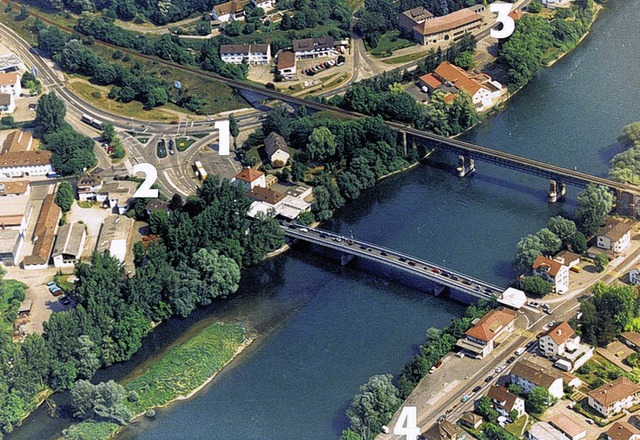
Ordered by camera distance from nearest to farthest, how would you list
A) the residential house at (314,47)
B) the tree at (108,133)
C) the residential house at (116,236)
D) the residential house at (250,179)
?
the residential house at (116,236) → the residential house at (250,179) → the tree at (108,133) → the residential house at (314,47)

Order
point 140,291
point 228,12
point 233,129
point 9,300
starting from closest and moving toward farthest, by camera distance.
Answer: point 140,291
point 9,300
point 233,129
point 228,12

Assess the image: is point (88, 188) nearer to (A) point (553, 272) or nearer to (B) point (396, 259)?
(B) point (396, 259)

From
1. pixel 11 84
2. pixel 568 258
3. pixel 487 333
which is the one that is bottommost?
pixel 11 84

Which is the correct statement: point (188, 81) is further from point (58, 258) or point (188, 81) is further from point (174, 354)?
point (174, 354)

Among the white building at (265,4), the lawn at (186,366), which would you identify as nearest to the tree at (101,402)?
the lawn at (186,366)

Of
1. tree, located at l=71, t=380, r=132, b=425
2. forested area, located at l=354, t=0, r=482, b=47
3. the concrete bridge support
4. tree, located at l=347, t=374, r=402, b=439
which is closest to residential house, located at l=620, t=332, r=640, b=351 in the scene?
tree, located at l=347, t=374, r=402, b=439

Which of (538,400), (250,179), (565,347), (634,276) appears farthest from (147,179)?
(538,400)

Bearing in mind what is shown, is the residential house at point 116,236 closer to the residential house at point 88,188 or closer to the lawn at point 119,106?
the residential house at point 88,188

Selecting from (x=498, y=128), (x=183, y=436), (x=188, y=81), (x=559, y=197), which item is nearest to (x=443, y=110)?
(x=498, y=128)
